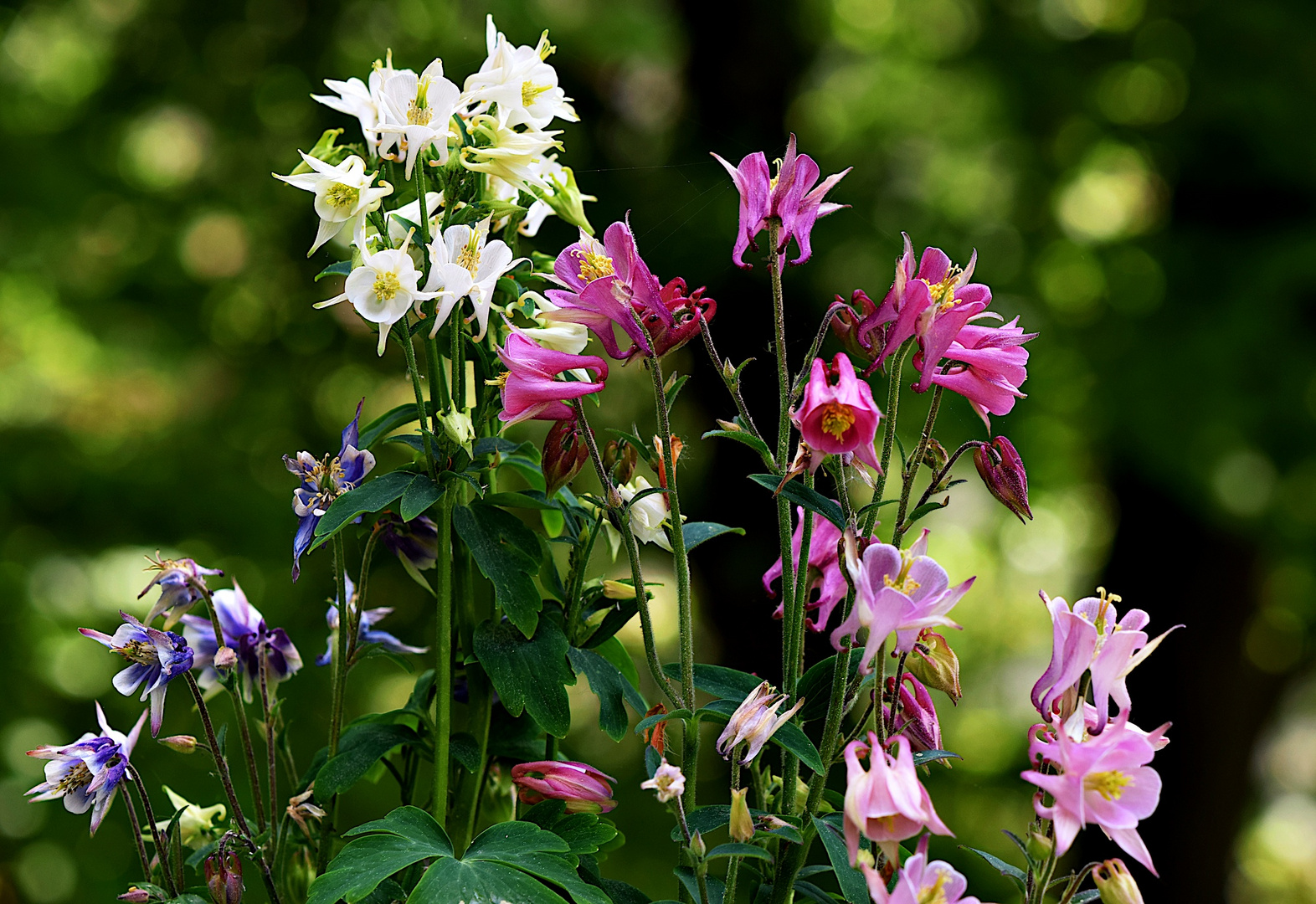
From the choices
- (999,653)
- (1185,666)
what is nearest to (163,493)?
(1185,666)

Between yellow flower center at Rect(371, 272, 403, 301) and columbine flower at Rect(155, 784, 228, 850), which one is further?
columbine flower at Rect(155, 784, 228, 850)

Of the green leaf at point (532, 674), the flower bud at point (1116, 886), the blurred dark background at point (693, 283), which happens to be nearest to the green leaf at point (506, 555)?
the green leaf at point (532, 674)

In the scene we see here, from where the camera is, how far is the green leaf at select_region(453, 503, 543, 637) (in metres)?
0.65

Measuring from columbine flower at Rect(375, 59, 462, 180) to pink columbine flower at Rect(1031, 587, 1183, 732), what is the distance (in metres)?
Result: 0.42

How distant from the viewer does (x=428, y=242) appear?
66 centimetres

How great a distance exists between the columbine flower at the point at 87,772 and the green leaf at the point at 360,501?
161 millimetres

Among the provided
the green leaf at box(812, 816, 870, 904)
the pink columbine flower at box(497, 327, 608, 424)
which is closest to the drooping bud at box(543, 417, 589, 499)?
the pink columbine flower at box(497, 327, 608, 424)

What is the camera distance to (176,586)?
68cm

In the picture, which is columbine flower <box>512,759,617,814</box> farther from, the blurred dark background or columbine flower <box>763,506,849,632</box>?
the blurred dark background

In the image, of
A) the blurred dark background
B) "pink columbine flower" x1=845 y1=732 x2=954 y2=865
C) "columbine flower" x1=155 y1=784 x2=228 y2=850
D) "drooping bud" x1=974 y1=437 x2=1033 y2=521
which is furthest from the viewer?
the blurred dark background

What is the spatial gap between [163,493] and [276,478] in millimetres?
296

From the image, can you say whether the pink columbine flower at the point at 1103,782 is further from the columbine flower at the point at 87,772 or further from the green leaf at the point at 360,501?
the columbine flower at the point at 87,772

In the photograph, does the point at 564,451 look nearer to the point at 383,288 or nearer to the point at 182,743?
the point at 383,288

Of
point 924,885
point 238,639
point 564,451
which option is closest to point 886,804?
point 924,885
